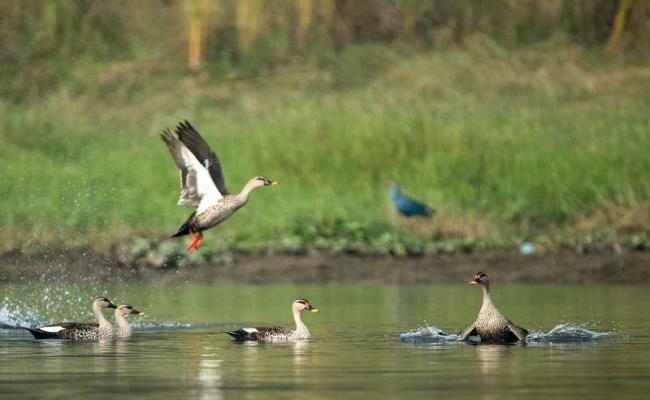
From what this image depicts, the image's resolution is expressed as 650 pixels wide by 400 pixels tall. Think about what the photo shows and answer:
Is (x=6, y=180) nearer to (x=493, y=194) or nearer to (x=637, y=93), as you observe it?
(x=493, y=194)

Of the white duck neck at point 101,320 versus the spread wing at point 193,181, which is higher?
the spread wing at point 193,181

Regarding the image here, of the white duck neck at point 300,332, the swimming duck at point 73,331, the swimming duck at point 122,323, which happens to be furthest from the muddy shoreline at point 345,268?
the white duck neck at point 300,332

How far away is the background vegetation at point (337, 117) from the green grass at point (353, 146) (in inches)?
1.5

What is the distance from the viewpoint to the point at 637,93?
27.9 metres

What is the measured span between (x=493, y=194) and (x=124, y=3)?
11824mm

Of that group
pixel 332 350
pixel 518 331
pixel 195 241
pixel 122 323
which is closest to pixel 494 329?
pixel 518 331

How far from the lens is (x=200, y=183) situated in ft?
55.6

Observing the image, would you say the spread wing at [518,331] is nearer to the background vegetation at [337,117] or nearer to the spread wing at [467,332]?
the spread wing at [467,332]

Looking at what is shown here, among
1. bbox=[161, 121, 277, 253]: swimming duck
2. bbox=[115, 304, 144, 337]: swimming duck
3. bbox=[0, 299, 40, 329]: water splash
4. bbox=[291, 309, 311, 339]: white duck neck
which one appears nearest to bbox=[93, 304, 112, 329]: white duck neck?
bbox=[115, 304, 144, 337]: swimming duck

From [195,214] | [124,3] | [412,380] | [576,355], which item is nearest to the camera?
[412,380]

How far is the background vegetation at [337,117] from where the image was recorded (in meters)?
22.7

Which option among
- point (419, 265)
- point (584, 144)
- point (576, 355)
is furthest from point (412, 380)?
point (584, 144)

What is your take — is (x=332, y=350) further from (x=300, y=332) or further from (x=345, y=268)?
(x=345, y=268)

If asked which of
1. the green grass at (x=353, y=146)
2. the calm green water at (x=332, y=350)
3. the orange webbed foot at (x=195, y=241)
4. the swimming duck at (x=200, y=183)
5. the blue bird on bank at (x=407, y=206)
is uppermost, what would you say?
the green grass at (x=353, y=146)
